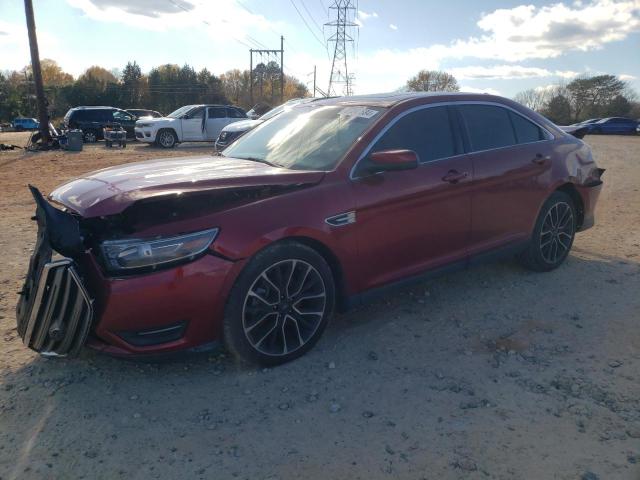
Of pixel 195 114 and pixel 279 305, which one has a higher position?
pixel 195 114

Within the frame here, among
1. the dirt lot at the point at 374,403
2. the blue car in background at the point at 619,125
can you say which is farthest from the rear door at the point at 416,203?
the blue car in background at the point at 619,125

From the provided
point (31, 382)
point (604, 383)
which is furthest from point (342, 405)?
point (31, 382)

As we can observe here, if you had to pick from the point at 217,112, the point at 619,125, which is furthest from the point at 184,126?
the point at 619,125

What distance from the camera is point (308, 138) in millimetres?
4008

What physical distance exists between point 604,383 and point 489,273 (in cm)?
199

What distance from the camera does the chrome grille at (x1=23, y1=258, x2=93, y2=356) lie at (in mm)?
2820

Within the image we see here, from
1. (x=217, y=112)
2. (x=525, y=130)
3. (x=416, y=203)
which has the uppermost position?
(x=217, y=112)

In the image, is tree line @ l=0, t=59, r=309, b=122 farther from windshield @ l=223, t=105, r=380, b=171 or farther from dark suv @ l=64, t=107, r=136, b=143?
windshield @ l=223, t=105, r=380, b=171

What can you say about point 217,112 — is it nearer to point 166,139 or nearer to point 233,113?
point 233,113

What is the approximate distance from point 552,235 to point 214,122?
1898 cm

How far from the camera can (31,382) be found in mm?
3115

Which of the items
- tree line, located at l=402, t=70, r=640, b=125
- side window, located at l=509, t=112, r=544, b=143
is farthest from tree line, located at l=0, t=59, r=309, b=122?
side window, located at l=509, t=112, r=544, b=143

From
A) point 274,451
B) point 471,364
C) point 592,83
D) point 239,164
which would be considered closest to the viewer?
point 274,451

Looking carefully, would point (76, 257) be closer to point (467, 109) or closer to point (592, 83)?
point (467, 109)
